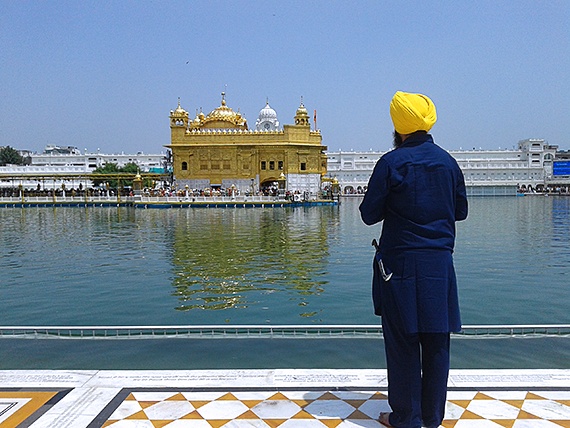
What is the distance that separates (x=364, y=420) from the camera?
2.95 m

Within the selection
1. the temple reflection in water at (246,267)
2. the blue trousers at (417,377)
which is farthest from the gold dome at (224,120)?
the blue trousers at (417,377)

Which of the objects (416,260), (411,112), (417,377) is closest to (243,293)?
(417,377)

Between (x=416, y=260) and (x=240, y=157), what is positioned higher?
(x=240, y=157)

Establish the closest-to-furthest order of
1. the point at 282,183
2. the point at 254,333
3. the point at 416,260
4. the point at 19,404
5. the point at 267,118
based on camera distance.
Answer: the point at 416,260, the point at 19,404, the point at 254,333, the point at 282,183, the point at 267,118

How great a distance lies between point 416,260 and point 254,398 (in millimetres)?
1337

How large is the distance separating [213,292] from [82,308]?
5.90ft

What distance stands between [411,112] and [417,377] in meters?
1.38

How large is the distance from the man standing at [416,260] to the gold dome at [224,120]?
46.2 meters

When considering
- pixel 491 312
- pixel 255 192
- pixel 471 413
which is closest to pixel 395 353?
pixel 471 413

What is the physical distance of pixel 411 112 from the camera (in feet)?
9.28

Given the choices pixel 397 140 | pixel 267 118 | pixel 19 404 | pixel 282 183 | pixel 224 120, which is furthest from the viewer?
pixel 267 118

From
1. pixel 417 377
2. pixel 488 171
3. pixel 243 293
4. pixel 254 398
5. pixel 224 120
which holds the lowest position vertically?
pixel 243 293

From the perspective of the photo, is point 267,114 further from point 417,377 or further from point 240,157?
point 417,377

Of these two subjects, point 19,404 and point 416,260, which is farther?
point 19,404
